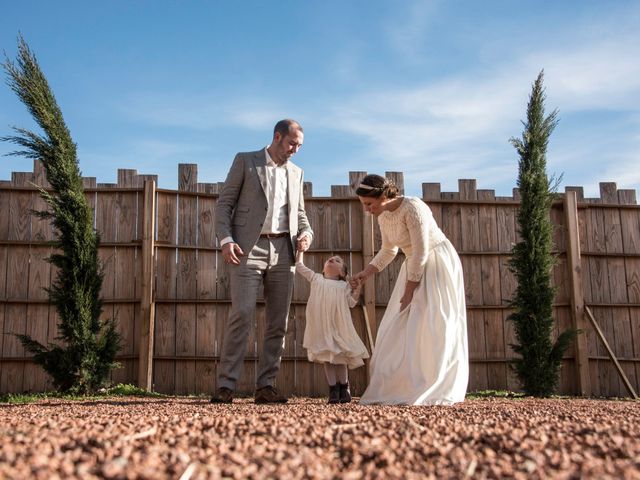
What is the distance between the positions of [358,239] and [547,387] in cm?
280

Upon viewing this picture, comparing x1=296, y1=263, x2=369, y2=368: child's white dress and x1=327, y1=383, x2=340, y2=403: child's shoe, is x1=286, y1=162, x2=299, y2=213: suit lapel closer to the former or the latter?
x1=296, y1=263, x2=369, y2=368: child's white dress

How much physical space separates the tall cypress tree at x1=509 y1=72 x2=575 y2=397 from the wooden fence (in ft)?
1.40

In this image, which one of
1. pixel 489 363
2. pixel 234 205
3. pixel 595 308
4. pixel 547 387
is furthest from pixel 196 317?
pixel 595 308

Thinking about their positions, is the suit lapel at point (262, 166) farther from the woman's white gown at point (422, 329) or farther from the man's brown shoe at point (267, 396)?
the man's brown shoe at point (267, 396)

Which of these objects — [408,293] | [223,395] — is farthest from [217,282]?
[408,293]

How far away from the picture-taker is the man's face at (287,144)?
15.4 ft

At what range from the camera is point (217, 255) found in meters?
7.50

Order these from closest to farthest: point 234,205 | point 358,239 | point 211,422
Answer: point 211,422 < point 234,205 < point 358,239

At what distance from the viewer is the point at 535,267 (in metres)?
7.44

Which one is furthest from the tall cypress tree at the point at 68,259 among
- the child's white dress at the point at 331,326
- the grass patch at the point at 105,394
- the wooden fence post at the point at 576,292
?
the wooden fence post at the point at 576,292

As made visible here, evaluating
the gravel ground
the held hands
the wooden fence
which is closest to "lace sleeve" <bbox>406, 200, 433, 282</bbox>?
the held hands

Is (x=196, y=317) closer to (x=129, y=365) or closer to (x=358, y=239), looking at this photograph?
(x=129, y=365)

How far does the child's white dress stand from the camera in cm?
522

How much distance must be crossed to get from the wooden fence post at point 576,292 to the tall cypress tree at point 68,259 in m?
5.55
